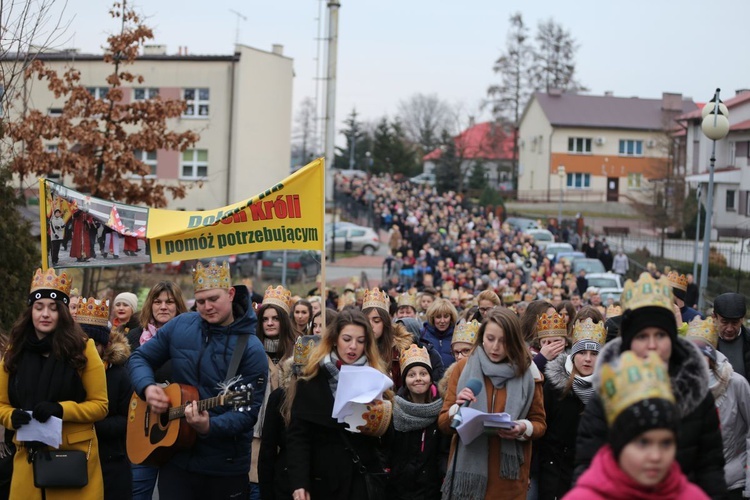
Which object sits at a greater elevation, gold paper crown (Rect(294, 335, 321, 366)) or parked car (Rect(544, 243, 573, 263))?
parked car (Rect(544, 243, 573, 263))

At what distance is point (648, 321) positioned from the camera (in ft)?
14.0

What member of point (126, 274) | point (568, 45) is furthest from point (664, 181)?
point (126, 274)

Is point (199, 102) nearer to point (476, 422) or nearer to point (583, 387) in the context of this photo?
point (583, 387)

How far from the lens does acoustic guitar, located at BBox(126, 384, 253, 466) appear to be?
18.9 ft

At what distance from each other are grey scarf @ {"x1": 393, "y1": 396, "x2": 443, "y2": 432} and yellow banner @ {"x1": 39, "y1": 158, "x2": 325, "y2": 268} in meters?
1.90

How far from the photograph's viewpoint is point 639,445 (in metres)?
3.47

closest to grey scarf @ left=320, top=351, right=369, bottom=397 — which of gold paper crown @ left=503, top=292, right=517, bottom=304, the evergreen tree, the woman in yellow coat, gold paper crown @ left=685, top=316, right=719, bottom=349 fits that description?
the woman in yellow coat

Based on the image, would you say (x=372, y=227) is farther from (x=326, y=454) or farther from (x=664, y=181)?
(x=326, y=454)

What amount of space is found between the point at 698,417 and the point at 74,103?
15674 mm

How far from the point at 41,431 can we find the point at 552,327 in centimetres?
379

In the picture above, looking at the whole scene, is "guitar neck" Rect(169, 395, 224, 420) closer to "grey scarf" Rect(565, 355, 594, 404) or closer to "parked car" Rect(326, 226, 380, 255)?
"grey scarf" Rect(565, 355, 594, 404)

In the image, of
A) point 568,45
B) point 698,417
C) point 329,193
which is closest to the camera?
point 698,417

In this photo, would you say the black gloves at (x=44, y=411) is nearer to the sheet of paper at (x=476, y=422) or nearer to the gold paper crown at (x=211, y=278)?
the gold paper crown at (x=211, y=278)

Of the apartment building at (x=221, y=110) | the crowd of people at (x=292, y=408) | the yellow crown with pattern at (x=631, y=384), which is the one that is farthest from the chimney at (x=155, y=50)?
the yellow crown with pattern at (x=631, y=384)
